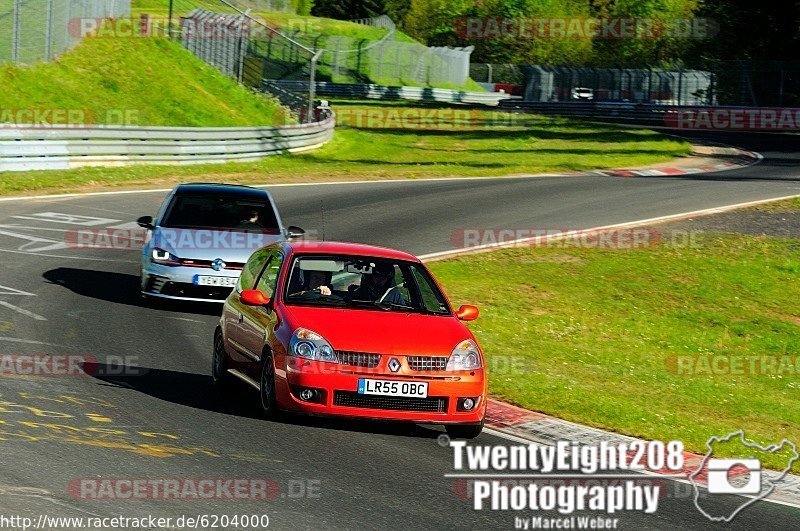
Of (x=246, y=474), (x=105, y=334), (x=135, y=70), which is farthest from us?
(x=135, y=70)

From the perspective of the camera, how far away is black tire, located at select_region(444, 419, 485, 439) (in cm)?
993

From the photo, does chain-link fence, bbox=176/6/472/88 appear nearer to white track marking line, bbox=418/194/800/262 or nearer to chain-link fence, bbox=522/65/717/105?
chain-link fence, bbox=522/65/717/105

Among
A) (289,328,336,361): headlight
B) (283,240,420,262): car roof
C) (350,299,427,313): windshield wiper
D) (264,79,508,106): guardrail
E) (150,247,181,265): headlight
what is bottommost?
(150,247,181,265): headlight

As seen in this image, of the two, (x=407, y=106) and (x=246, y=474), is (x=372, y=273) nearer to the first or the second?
(x=246, y=474)

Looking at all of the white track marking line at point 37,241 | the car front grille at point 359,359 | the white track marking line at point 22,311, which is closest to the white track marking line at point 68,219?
the white track marking line at point 37,241

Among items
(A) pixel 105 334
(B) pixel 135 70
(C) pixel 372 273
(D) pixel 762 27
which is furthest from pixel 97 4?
(D) pixel 762 27

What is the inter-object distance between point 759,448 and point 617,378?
11.5ft

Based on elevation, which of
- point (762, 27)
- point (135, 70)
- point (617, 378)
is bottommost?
point (617, 378)

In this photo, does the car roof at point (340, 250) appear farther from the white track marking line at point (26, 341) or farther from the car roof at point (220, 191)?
the car roof at point (220, 191)

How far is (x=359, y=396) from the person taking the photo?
961 cm

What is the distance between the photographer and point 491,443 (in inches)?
393

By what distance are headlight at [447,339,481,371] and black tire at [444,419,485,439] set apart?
463 millimetres

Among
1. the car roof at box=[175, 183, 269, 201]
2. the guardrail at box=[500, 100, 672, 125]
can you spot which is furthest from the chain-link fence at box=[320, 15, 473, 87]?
the car roof at box=[175, 183, 269, 201]

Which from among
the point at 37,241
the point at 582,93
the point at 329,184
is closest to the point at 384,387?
the point at 37,241
